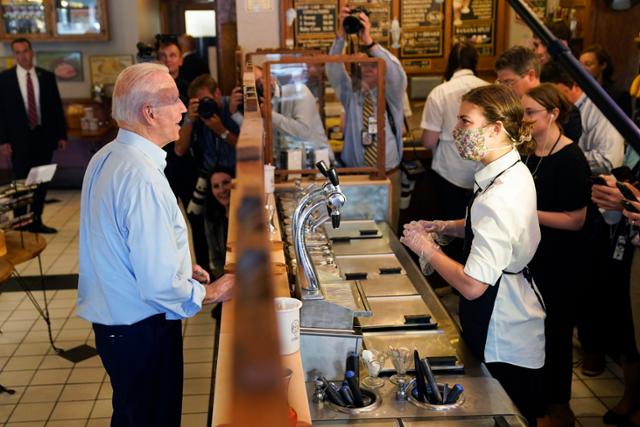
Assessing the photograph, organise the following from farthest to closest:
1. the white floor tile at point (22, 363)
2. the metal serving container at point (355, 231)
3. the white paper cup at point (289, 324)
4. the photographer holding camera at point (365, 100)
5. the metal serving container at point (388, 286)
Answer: the photographer holding camera at point (365, 100) → the white floor tile at point (22, 363) → the metal serving container at point (355, 231) → the metal serving container at point (388, 286) → the white paper cup at point (289, 324)

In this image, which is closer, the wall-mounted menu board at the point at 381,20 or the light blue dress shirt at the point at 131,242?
the light blue dress shirt at the point at 131,242

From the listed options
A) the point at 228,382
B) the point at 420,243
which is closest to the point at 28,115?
the point at 420,243

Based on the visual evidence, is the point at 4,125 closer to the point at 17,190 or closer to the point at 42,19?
the point at 42,19

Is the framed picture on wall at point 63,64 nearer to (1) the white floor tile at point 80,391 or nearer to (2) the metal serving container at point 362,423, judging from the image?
(1) the white floor tile at point 80,391

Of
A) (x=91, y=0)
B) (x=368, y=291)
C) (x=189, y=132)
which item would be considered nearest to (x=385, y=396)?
(x=368, y=291)

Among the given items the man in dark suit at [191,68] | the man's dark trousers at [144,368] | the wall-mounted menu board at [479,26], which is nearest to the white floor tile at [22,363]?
the man's dark trousers at [144,368]

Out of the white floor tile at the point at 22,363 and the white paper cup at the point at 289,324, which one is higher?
the white paper cup at the point at 289,324

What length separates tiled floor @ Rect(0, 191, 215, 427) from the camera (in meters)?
3.64

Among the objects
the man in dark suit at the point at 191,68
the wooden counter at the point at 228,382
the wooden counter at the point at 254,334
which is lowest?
the wooden counter at the point at 228,382

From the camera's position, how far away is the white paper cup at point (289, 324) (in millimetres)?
1953

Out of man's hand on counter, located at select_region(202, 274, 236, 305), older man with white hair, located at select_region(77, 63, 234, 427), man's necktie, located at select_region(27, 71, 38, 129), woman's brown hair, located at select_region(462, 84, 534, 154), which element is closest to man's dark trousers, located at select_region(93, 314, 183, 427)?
older man with white hair, located at select_region(77, 63, 234, 427)

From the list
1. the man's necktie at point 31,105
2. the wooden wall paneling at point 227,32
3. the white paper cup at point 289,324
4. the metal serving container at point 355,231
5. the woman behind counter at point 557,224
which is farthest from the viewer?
the man's necktie at point 31,105

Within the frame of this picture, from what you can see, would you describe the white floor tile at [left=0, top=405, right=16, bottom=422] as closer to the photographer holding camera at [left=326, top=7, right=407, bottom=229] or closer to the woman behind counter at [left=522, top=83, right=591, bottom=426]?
the photographer holding camera at [left=326, top=7, right=407, bottom=229]

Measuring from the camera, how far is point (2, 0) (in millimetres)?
8172
